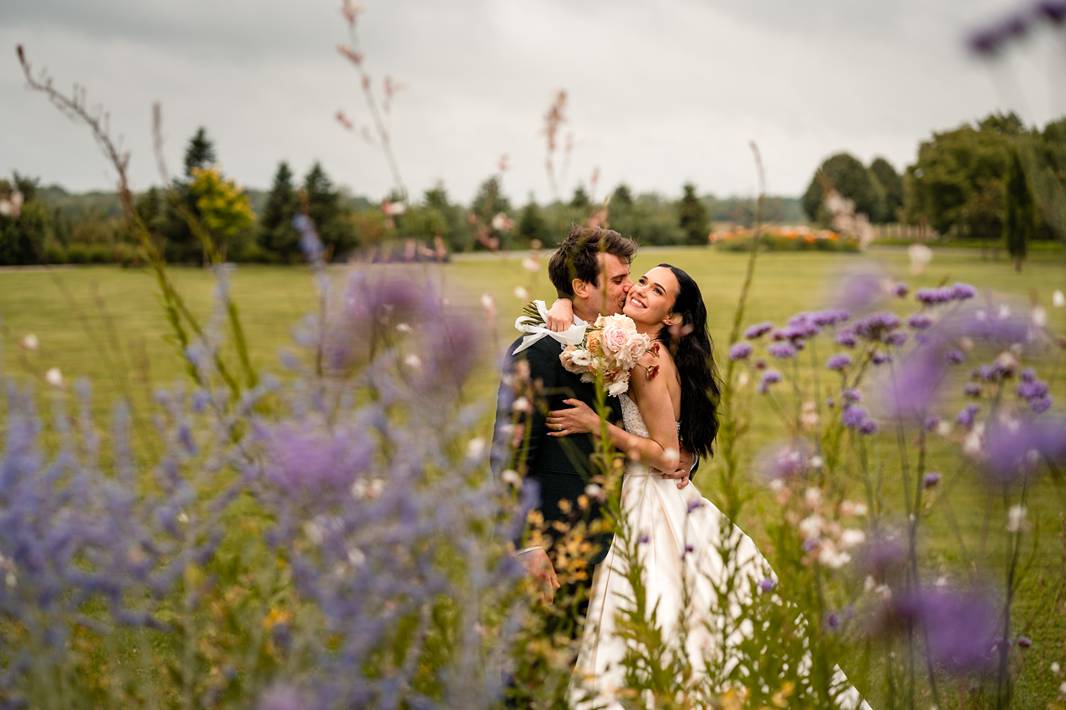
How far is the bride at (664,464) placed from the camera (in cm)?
338

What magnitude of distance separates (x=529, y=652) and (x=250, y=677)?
0.83 metres

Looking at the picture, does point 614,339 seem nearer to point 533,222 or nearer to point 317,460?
point 317,460

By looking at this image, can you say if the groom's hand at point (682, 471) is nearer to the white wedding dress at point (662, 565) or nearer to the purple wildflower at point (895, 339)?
the white wedding dress at point (662, 565)

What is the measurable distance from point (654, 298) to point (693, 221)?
51620mm

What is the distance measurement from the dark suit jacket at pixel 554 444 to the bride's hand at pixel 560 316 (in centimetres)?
11

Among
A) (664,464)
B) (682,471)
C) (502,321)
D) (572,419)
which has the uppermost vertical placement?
(572,419)

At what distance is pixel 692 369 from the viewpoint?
3.92 meters

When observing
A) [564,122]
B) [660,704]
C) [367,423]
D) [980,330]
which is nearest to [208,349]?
[367,423]

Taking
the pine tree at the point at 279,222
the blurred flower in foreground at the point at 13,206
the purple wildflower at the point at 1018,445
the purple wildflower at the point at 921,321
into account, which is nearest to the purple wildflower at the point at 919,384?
the purple wildflower at the point at 1018,445

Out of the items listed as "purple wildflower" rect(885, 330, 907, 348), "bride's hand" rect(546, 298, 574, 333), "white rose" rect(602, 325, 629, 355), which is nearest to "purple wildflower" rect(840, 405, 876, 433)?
"purple wildflower" rect(885, 330, 907, 348)

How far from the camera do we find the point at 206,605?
201 cm

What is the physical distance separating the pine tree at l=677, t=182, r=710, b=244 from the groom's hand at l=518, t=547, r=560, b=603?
50.0 metres

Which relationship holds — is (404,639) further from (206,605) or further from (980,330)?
(980,330)

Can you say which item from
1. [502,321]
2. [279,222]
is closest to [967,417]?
[502,321]
